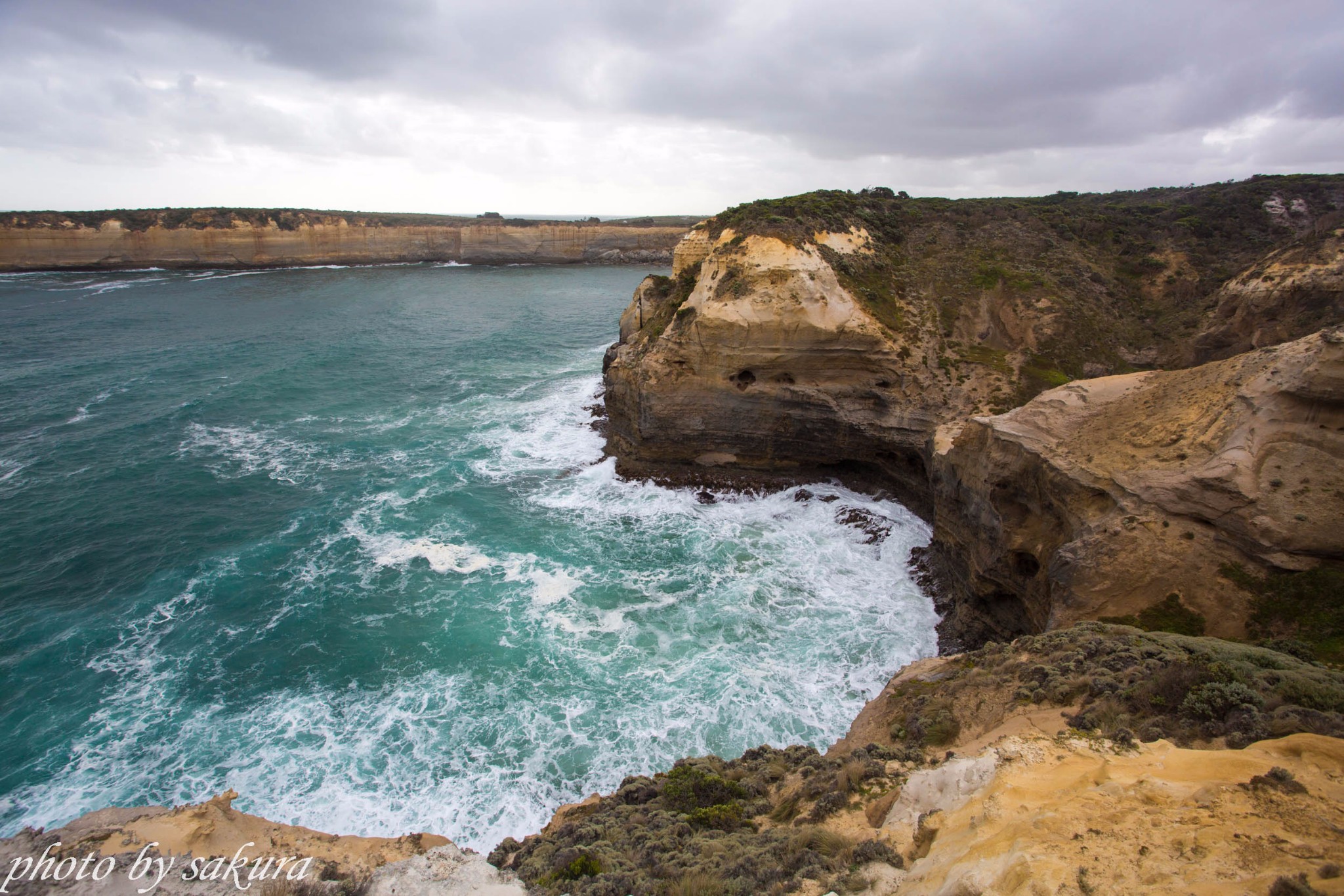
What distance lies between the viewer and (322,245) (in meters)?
93.2

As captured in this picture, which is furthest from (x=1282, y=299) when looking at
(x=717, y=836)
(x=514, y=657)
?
(x=514, y=657)

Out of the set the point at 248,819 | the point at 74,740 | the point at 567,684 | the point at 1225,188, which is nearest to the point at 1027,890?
the point at 248,819

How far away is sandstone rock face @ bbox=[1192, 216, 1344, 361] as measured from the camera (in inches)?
786

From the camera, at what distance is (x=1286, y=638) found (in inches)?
433

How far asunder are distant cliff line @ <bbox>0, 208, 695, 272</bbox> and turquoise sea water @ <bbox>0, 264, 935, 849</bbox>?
61.8 meters

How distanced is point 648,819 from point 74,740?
14804mm

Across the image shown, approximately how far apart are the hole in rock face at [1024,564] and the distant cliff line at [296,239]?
328ft

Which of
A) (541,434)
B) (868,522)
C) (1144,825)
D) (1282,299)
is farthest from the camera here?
(541,434)

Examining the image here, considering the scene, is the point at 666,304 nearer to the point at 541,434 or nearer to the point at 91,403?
the point at 541,434

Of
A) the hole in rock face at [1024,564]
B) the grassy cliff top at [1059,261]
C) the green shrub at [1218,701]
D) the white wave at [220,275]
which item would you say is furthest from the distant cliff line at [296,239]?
the green shrub at [1218,701]

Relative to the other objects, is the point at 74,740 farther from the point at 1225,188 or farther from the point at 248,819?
the point at 1225,188

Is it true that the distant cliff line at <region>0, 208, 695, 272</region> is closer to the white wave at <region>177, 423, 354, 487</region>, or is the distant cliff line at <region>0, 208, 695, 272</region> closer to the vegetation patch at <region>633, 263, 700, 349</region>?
the white wave at <region>177, 423, 354, 487</region>

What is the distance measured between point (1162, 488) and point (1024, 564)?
13.5ft

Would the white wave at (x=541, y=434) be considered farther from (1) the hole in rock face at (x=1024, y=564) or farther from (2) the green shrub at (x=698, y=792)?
(2) the green shrub at (x=698, y=792)
